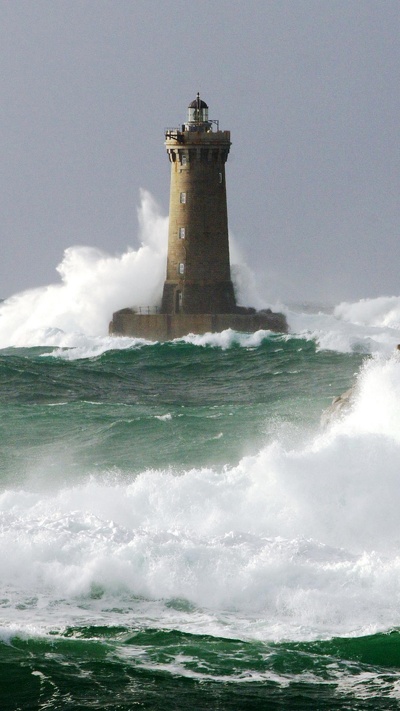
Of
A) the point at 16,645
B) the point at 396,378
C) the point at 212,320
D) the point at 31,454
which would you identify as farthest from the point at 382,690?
the point at 212,320

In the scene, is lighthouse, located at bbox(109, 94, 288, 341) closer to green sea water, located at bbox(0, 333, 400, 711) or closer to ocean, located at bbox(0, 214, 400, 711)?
ocean, located at bbox(0, 214, 400, 711)

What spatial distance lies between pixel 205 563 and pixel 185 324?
3011cm

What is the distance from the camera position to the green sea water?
9.74 metres

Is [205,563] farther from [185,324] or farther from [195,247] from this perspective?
[195,247]

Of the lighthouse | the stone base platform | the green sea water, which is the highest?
the lighthouse

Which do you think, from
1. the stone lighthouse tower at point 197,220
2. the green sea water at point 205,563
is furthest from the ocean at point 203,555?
the stone lighthouse tower at point 197,220

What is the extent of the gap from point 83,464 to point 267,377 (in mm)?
12690

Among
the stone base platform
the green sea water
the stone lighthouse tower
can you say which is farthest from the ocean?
the stone lighthouse tower

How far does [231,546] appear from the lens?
12.6 metres

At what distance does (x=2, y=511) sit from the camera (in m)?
14.9

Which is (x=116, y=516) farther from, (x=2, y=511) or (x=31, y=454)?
(x=31, y=454)

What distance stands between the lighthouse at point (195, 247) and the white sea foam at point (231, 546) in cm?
2542

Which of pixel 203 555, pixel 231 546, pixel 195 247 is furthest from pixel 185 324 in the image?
pixel 203 555

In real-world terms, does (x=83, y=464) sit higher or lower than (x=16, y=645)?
higher
